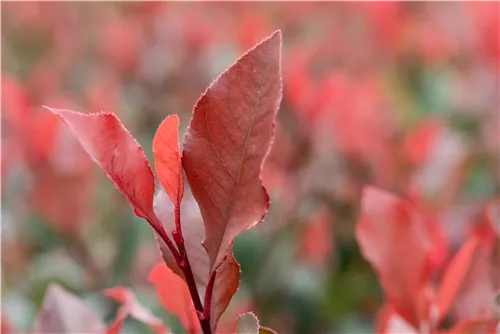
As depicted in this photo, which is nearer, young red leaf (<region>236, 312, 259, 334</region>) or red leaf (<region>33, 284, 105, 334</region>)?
young red leaf (<region>236, 312, 259, 334</region>)

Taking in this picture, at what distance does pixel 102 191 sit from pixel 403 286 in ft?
2.75

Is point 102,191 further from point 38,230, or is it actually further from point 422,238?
point 422,238

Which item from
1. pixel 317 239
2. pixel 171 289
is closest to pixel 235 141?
pixel 171 289

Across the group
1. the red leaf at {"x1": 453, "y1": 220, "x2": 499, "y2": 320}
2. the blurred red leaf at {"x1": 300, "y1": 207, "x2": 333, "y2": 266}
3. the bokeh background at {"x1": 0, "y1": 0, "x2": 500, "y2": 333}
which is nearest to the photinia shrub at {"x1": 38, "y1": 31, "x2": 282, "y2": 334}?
the red leaf at {"x1": 453, "y1": 220, "x2": 499, "y2": 320}

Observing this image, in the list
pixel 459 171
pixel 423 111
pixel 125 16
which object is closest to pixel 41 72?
pixel 125 16

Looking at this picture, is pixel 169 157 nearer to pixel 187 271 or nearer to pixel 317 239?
pixel 187 271

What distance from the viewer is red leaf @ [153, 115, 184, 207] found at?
0.34 metres

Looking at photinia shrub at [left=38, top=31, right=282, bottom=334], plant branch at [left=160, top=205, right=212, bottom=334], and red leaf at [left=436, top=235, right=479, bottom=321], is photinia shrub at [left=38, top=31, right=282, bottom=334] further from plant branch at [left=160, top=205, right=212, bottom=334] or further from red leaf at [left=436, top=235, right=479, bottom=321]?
red leaf at [left=436, top=235, right=479, bottom=321]

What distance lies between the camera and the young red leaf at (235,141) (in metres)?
0.32

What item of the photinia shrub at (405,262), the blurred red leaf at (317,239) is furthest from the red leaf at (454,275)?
the blurred red leaf at (317,239)

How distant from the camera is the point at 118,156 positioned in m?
0.34

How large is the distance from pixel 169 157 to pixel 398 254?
9.0 inches

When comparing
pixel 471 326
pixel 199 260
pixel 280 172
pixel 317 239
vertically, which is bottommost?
pixel 317 239

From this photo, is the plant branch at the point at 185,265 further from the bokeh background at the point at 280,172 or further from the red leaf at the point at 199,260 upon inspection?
the bokeh background at the point at 280,172
